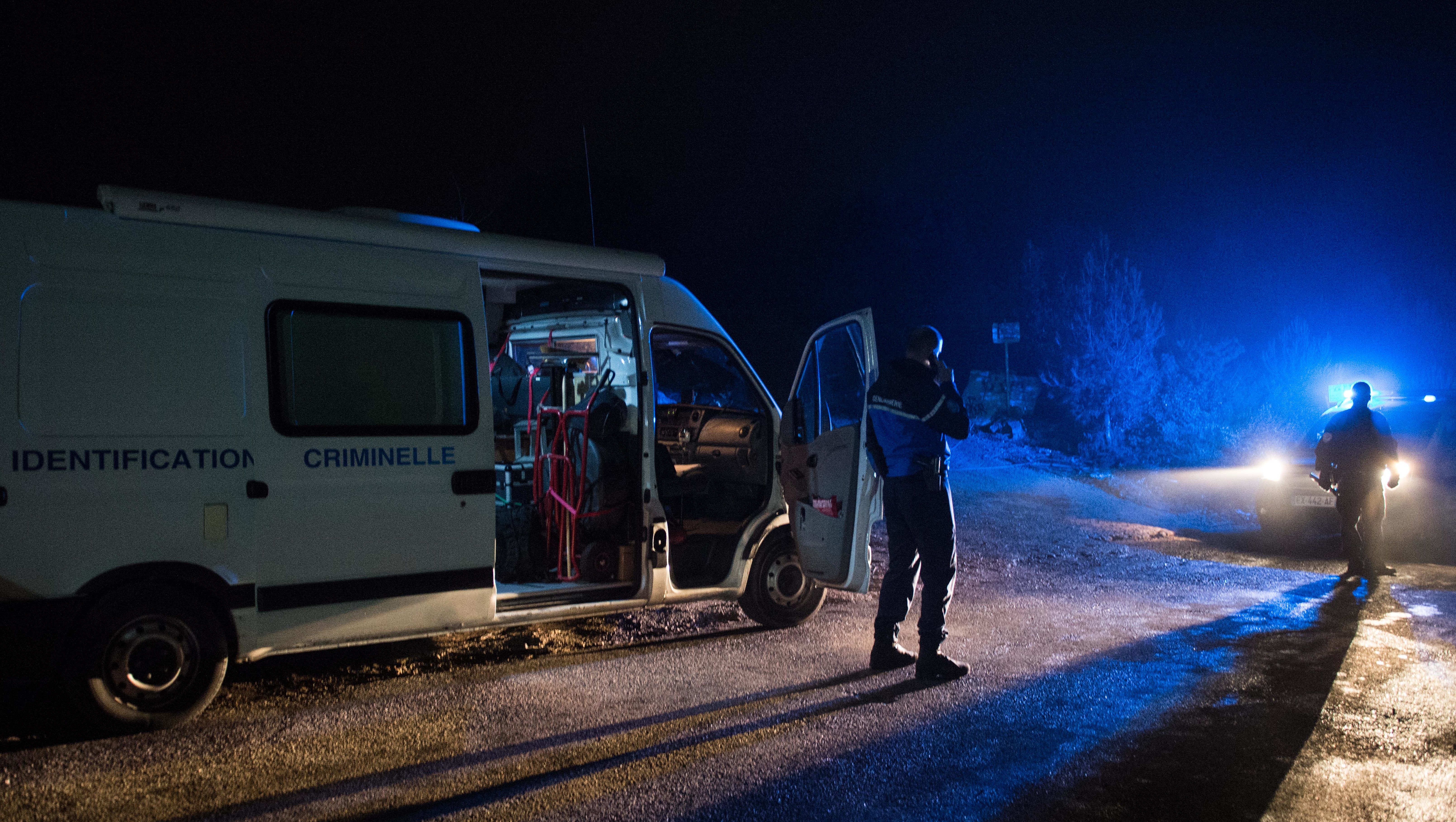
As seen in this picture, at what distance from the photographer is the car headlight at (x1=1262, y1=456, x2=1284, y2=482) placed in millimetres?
9898

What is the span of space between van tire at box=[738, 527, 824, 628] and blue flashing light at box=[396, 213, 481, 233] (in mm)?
2687

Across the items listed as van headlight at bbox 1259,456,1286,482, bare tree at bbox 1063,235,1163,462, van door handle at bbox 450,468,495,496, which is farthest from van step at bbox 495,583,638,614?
bare tree at bbox 1063,235,1163,462

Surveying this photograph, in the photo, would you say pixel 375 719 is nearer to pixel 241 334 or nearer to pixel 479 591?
pixel 479 591

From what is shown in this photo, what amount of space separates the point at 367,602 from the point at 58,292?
1.89 metres

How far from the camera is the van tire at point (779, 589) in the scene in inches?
243

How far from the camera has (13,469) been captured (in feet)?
12.4

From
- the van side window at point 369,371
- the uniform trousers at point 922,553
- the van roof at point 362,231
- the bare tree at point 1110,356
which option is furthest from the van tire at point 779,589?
the bare tree at point 1110,356

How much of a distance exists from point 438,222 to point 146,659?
259 cm

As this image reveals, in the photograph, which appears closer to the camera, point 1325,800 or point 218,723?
point 1325,800

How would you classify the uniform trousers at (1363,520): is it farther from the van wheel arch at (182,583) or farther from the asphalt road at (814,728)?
the van wheel arch at (182,583)

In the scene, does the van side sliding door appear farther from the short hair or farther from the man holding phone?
the short hair

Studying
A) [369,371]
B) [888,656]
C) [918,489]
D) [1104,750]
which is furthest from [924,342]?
[369,371]

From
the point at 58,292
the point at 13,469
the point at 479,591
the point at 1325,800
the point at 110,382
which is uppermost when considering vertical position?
the point at 58,292

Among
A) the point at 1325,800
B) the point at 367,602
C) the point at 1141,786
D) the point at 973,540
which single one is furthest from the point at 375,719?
the point at 973,540
